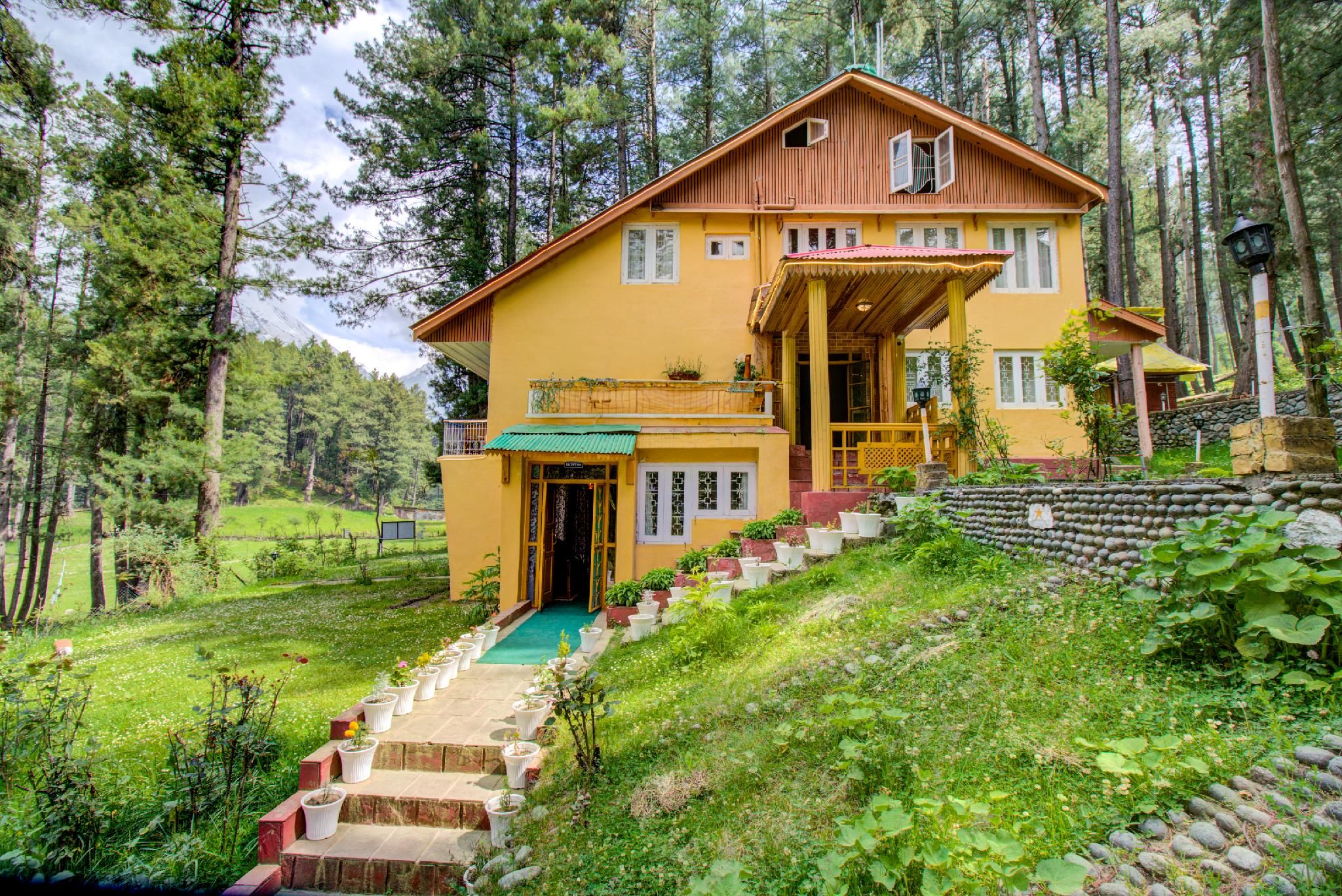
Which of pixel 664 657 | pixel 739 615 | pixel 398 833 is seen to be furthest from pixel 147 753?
pixel 739 615

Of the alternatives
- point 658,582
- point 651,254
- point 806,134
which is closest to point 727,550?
point 658,582

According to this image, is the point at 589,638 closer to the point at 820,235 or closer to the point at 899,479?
the point at 899,479

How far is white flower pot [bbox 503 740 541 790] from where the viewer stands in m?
5.03

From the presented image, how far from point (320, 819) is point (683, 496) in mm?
7986

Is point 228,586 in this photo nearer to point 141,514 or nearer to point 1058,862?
point 141,514

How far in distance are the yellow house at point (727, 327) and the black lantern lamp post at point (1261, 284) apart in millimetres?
6580

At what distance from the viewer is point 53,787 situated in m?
4.34

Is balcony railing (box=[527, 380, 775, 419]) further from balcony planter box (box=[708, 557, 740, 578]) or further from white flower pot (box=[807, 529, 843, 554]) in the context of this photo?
white flower pot (box=[807, 529, 843, 554])

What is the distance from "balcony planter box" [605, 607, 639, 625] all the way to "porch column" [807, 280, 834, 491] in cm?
363

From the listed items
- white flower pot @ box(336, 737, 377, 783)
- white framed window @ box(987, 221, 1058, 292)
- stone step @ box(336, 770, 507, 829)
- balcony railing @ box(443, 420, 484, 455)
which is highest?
white framed window @ box(987, 221, 1058, 292)

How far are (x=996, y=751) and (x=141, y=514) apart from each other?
69.3 ft

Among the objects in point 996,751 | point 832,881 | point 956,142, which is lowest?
point 832,881

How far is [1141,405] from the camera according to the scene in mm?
9961

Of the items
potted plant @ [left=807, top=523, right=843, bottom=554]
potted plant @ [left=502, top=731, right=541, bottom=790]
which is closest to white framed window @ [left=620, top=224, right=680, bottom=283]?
potted plant @ [left=807, top=523, right=843, bottom=554]
